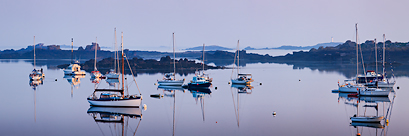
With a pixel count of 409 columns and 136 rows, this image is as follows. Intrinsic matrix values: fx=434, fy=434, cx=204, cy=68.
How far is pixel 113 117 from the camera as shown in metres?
27.6

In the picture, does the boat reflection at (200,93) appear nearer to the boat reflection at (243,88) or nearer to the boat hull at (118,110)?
the boat reflection at (243,88)

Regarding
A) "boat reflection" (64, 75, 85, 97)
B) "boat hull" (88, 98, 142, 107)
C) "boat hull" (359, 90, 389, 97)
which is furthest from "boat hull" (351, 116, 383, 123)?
"boat reflection" (64, 75, 85, 97)

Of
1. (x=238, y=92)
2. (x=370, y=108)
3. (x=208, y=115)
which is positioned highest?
(x=238, y=92)

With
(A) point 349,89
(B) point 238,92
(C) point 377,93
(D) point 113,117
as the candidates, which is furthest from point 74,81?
(C) point 377,93

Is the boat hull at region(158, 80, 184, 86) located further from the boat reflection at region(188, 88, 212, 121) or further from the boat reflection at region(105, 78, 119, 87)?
the boat reflection at region(105, 78, 119, 87)

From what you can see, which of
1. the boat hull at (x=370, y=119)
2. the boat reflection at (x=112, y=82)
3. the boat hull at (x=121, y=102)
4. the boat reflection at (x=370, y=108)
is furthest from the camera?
the boat reflection at (x=112, y=82)

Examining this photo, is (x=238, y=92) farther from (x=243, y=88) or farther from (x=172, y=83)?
(x=172, y=83)

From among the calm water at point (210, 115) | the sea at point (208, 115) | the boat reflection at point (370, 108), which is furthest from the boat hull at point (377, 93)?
the calm water at point (210, 115)

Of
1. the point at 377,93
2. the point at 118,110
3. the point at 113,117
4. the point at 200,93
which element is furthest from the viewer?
the point at 200,93

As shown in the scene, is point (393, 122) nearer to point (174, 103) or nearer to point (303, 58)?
point (174, 103)

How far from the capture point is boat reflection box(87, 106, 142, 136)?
24516 mm

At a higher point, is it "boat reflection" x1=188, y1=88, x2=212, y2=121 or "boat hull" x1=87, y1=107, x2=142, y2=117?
"boat reflection" x1=188, y1=88, x2=212, y2=121

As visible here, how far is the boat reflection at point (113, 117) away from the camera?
24516mm

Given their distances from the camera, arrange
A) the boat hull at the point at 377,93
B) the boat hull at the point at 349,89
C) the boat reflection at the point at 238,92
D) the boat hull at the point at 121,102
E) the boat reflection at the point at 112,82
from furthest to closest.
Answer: the boat reflection at the point at 112,82 → the boat hull at the point at 349,89 → the boat hull at the point at 377,93 → the boat hull at the point at 121,102 → the boat reflection at the point at 238,92
